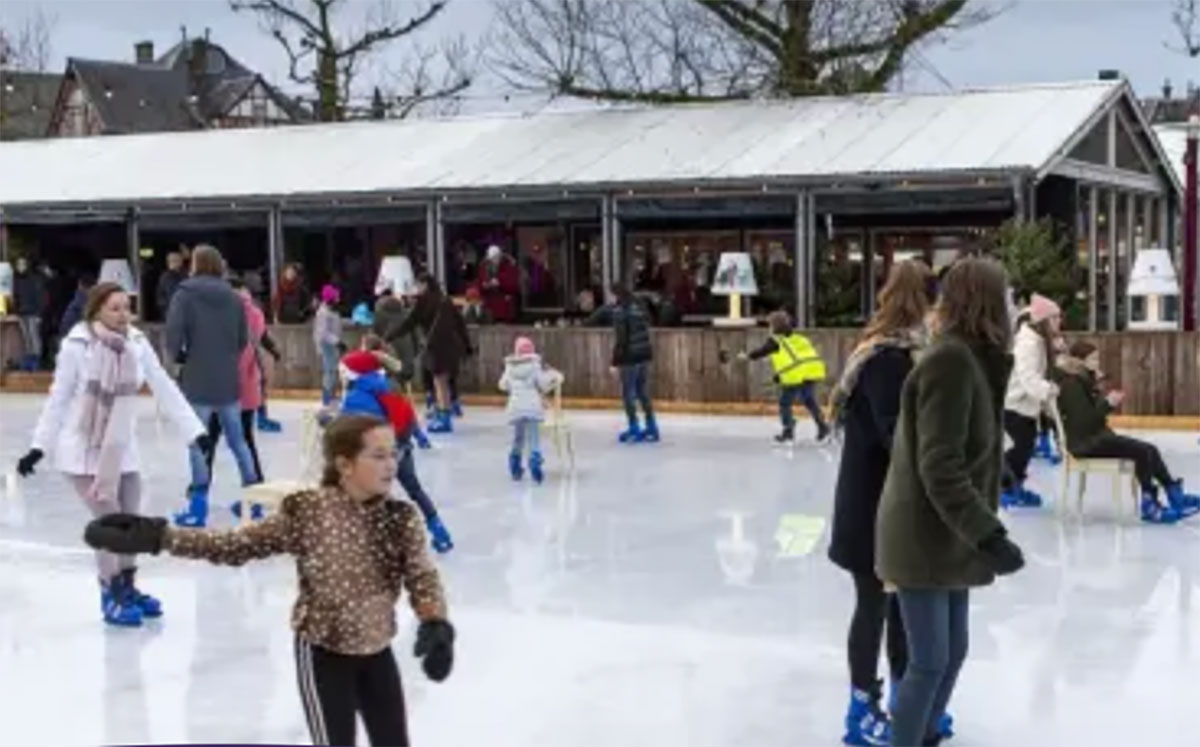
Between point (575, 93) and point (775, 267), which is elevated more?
point (575, 93)

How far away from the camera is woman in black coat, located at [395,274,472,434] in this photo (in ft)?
45.1

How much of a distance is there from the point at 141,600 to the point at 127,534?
3.43m

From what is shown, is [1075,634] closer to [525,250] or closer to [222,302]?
[222,302]

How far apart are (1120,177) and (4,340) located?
12.2 meters

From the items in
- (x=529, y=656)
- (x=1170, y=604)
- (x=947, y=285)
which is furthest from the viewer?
(x=1170, y=604)

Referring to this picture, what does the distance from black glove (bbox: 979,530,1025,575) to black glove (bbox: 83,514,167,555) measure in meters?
1.82

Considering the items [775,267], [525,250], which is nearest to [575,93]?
[525,250]

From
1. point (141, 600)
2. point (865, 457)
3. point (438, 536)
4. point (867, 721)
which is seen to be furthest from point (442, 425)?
point (865, 457)

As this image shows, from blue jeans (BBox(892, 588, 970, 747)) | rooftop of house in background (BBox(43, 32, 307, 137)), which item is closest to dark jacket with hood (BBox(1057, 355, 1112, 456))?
blue jeans (BBox(892, 588, 970, 747))

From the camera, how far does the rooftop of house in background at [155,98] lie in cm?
5281

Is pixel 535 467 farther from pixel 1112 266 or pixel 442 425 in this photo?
pixel 1112 266

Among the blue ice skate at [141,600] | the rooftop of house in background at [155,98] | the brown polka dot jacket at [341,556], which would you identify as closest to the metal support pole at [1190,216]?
the blue ice skate at [141,600]

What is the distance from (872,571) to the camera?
466 centimetres

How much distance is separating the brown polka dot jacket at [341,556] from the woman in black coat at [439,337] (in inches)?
391
